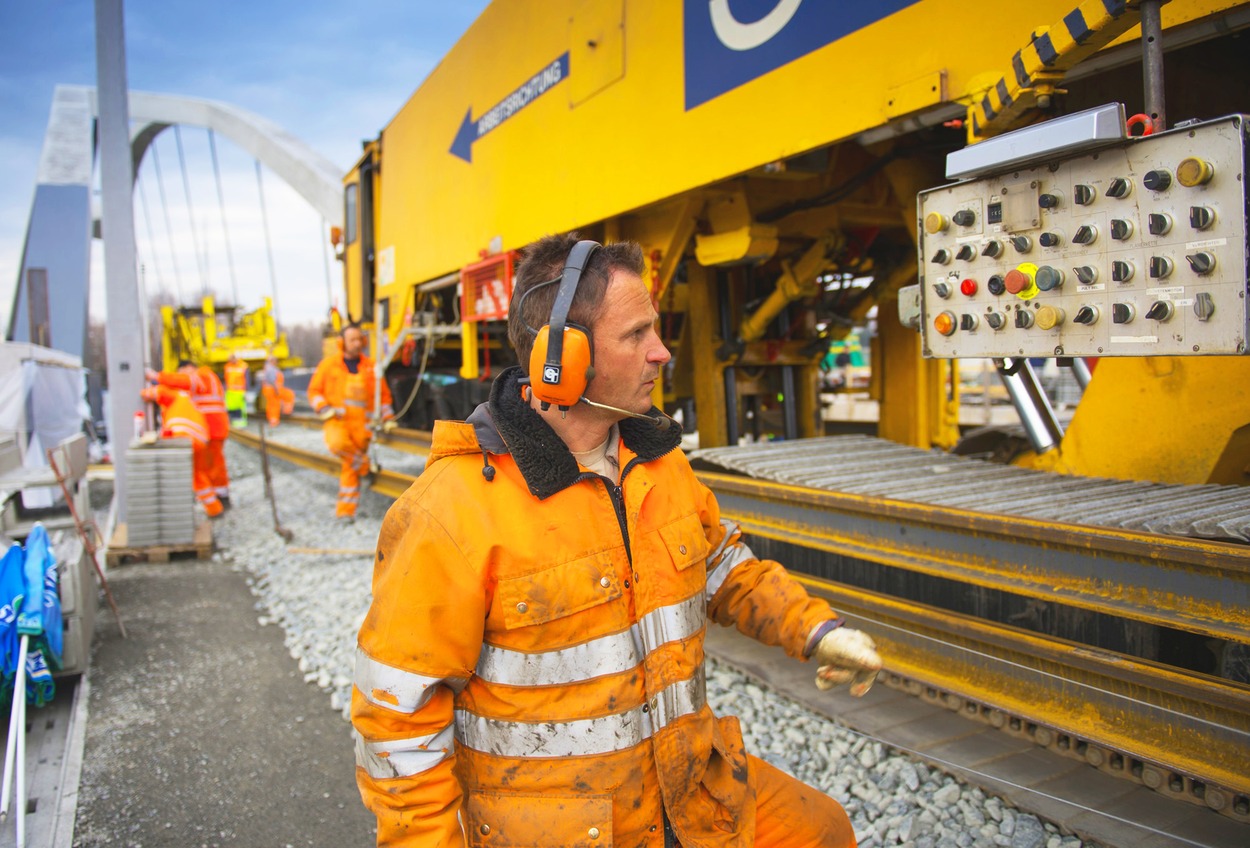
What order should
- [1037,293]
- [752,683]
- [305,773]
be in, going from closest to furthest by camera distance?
[1037,293] < [305,773] < [752,683]

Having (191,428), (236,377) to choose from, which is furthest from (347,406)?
(236,377)

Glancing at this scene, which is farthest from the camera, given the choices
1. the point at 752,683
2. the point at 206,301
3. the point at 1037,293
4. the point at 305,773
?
the point at 206,301

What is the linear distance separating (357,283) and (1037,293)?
346 inches

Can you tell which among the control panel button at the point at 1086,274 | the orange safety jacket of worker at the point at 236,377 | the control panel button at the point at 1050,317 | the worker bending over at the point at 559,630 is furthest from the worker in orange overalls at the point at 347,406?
the orange safety jacket of worker at the point at 236,377

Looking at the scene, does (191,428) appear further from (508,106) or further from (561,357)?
(561,357)

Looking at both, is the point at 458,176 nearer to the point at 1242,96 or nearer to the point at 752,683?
the point at 752,683

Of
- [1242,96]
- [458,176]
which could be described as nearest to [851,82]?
[1242,96]

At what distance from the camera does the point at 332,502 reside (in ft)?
28.8

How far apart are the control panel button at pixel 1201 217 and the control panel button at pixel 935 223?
2.12 feet

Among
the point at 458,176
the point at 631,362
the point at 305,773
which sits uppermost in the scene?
the point at 458,176

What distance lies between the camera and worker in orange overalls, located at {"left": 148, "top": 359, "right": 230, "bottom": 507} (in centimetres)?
835

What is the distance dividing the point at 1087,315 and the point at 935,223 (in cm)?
54

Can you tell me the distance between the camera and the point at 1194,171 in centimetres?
162

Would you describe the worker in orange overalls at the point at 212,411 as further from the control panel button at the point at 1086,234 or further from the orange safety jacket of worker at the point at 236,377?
the orange safety jacket of worker at the point at 236,377
